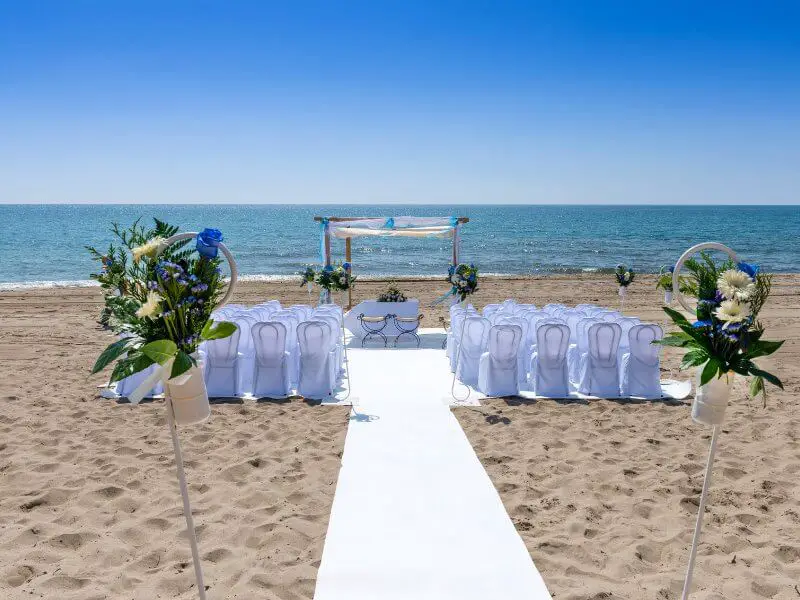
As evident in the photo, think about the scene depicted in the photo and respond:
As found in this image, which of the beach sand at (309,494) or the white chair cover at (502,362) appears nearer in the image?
the beach sand at (309,494)

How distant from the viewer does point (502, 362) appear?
7684mm

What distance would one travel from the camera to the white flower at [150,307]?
231 cm

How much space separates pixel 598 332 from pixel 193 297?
629 cm

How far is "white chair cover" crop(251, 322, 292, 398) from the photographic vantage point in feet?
24.9

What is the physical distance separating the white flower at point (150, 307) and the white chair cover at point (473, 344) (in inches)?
248

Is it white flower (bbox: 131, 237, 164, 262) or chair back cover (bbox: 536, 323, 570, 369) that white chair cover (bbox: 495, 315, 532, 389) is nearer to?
chair back cover (bbox: 536, 323, 570, 369)

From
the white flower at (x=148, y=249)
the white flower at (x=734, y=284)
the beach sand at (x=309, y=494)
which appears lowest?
the beach sand at (x=309, y=494)

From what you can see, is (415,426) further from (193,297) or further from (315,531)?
(193,297)

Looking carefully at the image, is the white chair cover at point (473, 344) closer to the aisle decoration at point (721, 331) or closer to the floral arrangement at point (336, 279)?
the floral arrangement at point (336, 279)

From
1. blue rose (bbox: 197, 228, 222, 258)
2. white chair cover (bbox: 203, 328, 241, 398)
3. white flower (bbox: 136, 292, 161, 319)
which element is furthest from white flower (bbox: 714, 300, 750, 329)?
white chair cover (bbox: 203, 328, 241, 398)

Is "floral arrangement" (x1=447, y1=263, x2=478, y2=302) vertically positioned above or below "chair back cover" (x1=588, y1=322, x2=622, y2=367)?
above

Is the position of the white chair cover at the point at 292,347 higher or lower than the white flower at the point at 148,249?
lower

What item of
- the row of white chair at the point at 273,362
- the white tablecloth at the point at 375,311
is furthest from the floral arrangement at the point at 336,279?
the row of white chair at the point at 273,362

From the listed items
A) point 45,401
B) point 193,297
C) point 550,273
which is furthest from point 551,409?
point 550,273
